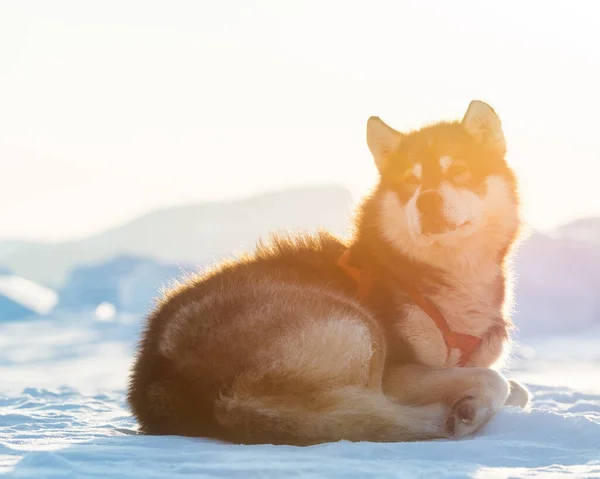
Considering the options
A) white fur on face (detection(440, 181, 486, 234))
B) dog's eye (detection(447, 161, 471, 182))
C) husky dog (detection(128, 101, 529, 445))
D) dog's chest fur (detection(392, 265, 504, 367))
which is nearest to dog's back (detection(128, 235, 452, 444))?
husky dog (detection(128, 101, 529, 445))

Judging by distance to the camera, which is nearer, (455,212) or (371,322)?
(371,322)

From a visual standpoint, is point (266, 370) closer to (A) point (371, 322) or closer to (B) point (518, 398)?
(A) point (371, 322)

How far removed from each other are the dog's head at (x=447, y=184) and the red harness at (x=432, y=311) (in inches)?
11.2

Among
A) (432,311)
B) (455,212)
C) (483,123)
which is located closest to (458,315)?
(432,311)

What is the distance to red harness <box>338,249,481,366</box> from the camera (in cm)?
441

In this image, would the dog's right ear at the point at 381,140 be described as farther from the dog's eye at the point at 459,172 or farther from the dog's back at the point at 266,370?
the dog's back at the point at 266,370

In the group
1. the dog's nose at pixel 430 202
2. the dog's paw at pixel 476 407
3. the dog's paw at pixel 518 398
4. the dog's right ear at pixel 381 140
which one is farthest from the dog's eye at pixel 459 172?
the dog's paw at pixel 518 398

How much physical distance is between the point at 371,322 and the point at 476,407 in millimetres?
669

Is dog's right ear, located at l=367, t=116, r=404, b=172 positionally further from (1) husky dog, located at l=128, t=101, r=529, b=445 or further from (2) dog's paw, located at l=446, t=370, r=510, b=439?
(2) dog's paw, located at l=446, t=370, r=510, b=439

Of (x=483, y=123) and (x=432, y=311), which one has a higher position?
(x=483, y=123)

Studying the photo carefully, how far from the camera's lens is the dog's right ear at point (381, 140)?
4.97 metres

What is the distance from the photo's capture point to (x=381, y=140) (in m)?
5.03

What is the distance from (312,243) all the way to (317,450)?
172 centimetres

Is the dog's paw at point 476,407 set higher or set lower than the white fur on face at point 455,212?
lower
